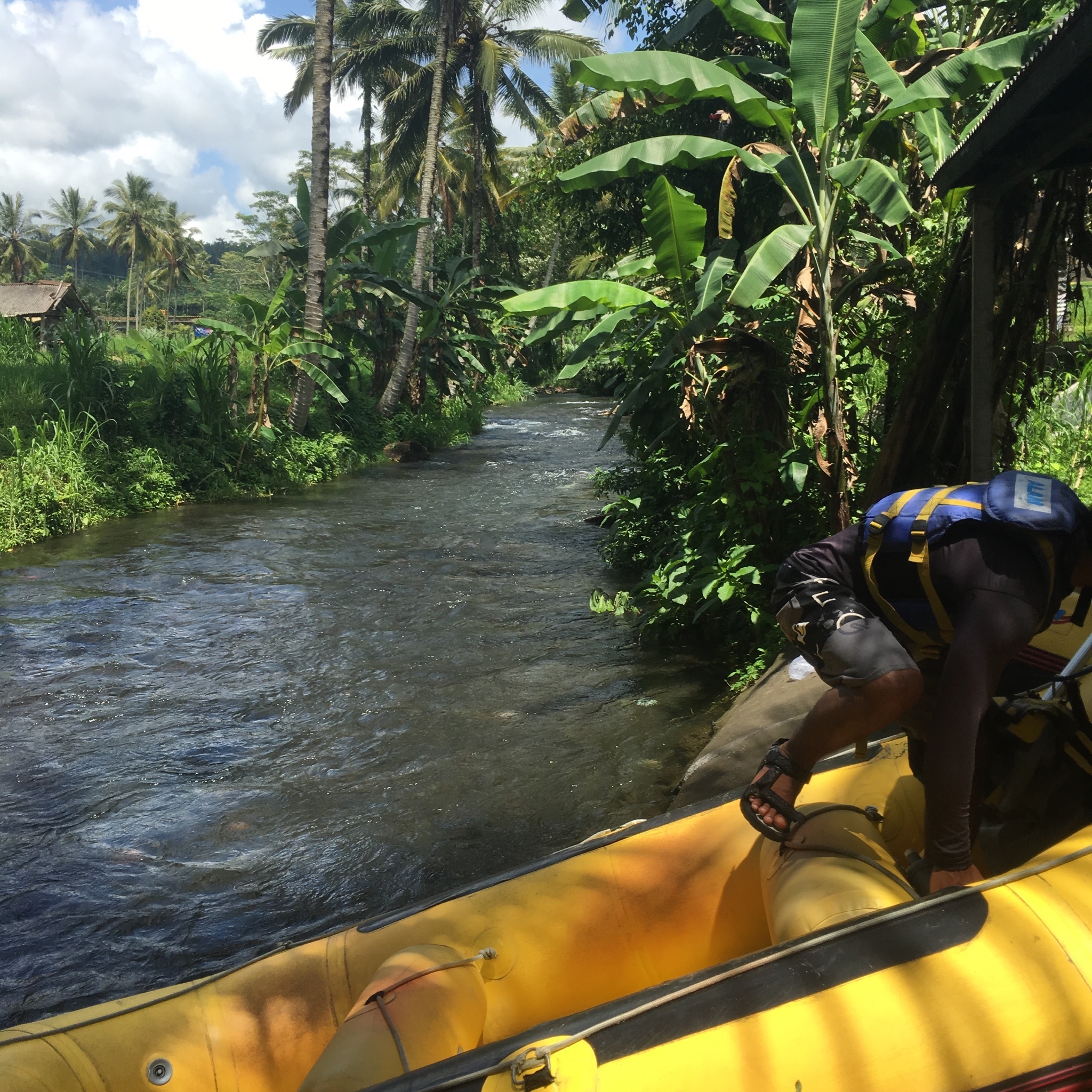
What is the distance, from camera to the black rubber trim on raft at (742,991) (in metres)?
2.02

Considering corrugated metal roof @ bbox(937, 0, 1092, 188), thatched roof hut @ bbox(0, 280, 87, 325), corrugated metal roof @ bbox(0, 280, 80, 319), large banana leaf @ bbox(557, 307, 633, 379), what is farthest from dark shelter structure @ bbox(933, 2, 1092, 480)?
corrugated metal roof @ bbox(0, 280, 80, 319)

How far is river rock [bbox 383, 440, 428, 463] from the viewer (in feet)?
61.0

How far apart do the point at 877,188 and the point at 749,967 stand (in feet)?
16.1

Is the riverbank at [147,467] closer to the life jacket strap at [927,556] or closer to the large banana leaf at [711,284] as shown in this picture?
the large banana leaf at [711,284]

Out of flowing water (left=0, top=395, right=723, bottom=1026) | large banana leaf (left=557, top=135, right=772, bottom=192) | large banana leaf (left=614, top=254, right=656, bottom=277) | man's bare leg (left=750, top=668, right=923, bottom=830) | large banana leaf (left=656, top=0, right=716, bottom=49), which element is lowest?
flowing water (left=0, top=395, right=723, bottom=1026)

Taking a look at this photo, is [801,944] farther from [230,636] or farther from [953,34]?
[953,34]

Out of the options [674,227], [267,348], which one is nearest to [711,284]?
[674,227]

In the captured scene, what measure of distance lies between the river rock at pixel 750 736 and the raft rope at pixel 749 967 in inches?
77.0

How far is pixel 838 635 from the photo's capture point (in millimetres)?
2541

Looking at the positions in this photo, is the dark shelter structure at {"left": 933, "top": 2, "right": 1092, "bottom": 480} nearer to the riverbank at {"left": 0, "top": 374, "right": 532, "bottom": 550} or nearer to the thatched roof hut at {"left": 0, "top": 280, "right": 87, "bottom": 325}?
the riverbank at {"left": 0, "top": 374, "right": 532, "bottom": 550}

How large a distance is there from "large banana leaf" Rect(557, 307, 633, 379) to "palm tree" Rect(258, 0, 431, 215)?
17.5 m

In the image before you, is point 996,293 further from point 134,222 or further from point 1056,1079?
point 134,222

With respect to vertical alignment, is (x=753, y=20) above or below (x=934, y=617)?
above

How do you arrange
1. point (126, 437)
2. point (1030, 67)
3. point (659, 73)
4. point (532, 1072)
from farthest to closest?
point (126, 437)
point (659, 73)
point (1030, 67)
point (532, 1072)
